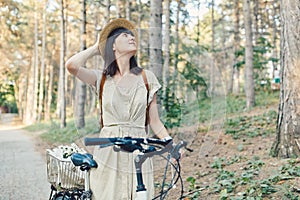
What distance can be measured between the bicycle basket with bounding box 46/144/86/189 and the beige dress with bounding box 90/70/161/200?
2.83ft

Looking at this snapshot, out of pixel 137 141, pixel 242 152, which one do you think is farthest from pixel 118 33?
pixel 242 152

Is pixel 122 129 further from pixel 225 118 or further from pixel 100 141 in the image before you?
pixel 225 118

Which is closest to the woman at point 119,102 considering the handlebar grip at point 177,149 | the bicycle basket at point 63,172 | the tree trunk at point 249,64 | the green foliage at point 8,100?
the handlebar grip at point 177,149

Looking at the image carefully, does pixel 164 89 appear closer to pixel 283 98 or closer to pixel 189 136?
pixel 189 136

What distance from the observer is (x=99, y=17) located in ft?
94.0

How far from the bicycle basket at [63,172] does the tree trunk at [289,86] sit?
3.55 m

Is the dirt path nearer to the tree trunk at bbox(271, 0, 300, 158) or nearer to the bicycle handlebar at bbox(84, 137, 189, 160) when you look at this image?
the tree trunk at bbox(271, 0, 300, 158)

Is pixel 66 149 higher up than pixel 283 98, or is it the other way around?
pixel 283 98

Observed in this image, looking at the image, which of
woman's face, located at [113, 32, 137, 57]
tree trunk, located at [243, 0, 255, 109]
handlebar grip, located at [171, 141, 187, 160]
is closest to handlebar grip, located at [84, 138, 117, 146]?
handlebar grip, located at [171, 141, 187, 160]

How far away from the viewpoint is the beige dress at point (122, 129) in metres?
2.25

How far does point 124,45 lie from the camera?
2.37 metres

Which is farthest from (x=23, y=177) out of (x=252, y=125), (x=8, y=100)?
(x=8, y=100)

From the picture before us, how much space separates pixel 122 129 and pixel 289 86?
417cm

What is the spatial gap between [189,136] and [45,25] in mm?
30006
